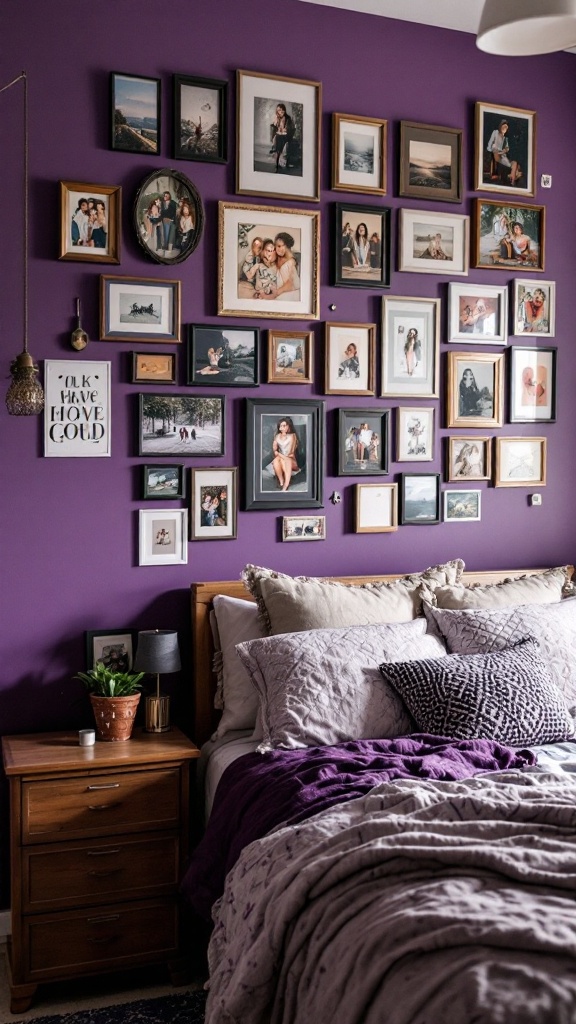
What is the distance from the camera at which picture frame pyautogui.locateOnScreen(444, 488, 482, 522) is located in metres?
3.79

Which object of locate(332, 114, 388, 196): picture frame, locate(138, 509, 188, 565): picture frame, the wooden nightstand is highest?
locate(332, 114, 388, 196): picture frame

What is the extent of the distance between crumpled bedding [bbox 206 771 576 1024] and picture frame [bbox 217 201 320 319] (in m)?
1.86

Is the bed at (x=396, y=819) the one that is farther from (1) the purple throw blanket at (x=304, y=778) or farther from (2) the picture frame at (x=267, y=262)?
(2) the picture frame at (x=267, y=262)

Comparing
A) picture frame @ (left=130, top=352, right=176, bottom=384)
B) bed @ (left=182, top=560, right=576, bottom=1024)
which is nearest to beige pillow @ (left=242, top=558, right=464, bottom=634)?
bed @ (left=182, top=560, right=576, bottom=1024)

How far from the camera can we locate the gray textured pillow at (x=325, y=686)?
2766 mm

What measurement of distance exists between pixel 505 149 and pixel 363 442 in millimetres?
1311

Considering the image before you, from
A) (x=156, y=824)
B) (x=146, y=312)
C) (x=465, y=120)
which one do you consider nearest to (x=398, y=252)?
(x=465, y=120)

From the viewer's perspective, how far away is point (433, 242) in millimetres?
3688

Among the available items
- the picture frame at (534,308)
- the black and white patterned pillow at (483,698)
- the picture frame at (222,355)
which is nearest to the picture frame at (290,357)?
the picture frame at (222,355)

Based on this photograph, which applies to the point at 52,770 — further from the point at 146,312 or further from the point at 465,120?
the point at 465,120

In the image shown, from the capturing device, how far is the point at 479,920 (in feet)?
5.17

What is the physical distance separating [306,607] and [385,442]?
2.68ft

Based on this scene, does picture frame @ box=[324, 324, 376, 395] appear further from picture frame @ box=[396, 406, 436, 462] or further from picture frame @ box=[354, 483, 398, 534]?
picture frame @ box=[354, 483, 398, 534]

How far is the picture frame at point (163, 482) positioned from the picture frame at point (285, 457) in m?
0.25
